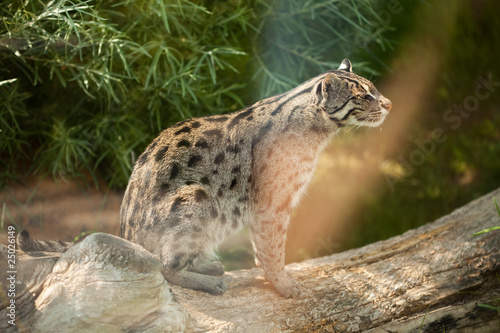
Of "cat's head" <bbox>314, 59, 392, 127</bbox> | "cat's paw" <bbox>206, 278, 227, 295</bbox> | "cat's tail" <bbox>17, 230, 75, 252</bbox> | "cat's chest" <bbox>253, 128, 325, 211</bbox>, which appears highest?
"cat's head" <bbox>314, 59, 392, 127</bbox>

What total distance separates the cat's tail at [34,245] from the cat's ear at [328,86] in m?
2.29

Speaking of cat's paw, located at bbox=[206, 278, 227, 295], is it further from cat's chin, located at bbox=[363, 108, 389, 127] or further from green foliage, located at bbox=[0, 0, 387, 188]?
green foliage, located at bbox=[0, 0, 387, 188]

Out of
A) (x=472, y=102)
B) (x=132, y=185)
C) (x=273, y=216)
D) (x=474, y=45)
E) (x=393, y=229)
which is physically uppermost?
(x=474, y=45)

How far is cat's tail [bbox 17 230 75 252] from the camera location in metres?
3.49

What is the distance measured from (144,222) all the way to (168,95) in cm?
180

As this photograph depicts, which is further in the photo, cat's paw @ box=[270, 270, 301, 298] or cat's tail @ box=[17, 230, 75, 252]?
cat's paw @ box=[270, 270, 301, 298]

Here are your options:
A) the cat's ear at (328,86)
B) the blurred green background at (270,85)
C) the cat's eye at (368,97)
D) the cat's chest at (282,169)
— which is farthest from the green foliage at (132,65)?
the cat's eye at (368,97)

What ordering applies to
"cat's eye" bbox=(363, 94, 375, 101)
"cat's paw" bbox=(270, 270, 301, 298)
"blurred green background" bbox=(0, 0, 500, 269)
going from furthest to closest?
"blurred green background" bbox=(0, 0, 500, 269)
"cat's eye" bbox=(363, 94, 375, 101)
"cat's paw" bbox=(270, 270, 301, 298)

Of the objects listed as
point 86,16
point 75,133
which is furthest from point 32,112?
point 86,16

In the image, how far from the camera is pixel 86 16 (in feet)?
16.1

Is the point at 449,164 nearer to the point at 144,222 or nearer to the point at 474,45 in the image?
the point at 474,45

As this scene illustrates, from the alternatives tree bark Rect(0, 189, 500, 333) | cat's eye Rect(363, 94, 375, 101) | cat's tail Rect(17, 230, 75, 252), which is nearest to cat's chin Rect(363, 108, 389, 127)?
cat's eye Rect(363, 94, 375, 101)

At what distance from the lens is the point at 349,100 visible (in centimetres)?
432

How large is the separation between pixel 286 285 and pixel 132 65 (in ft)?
9.06
